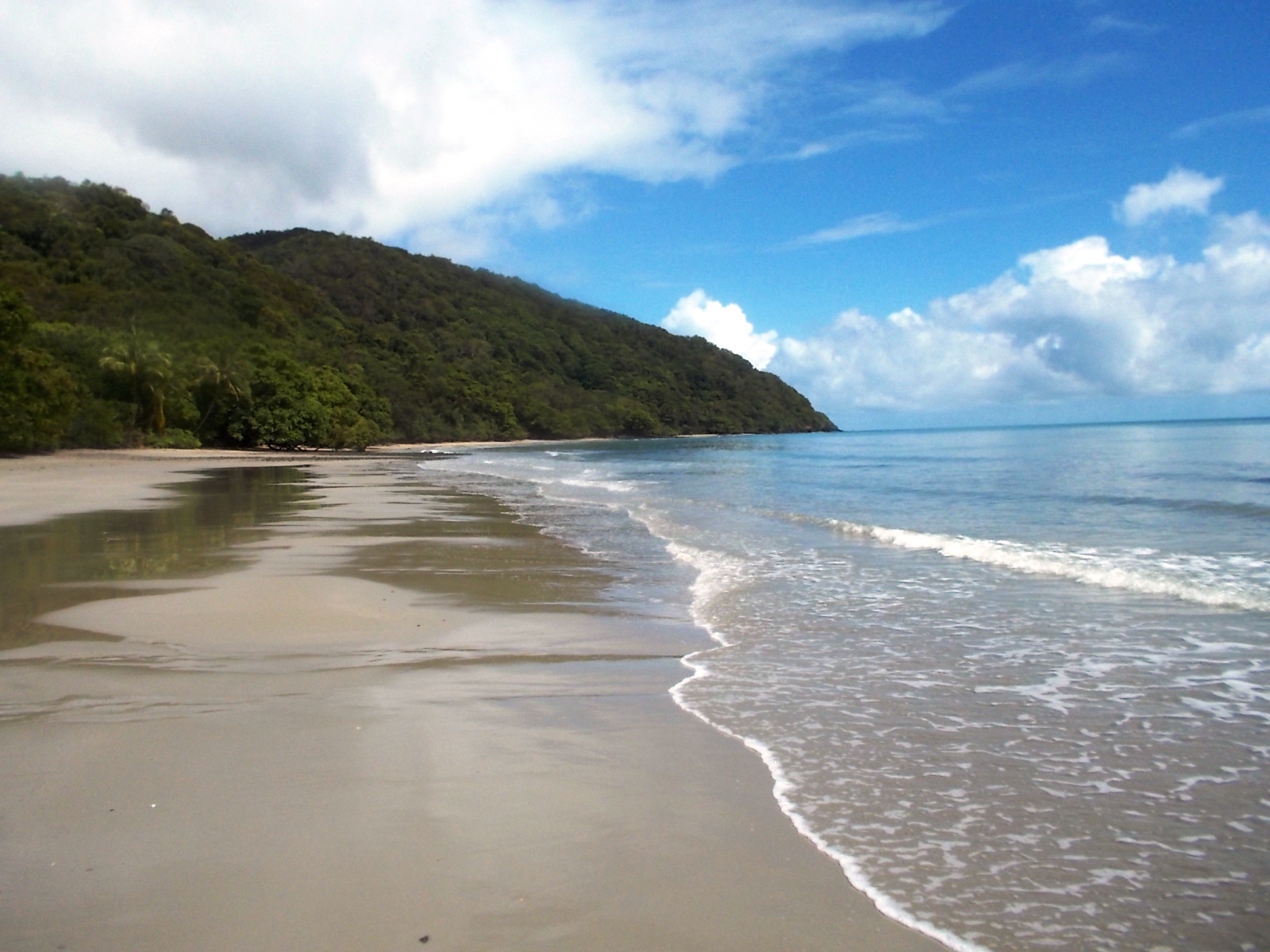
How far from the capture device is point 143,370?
51.3 m

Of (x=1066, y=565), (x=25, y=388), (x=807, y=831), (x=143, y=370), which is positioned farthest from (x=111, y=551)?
(x=143, y=370)

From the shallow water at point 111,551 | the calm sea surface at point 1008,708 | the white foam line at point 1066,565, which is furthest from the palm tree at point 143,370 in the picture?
the white foam line at point 1066,565

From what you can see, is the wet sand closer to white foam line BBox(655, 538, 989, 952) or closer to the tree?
white foam line BBox(655, 538, 989, 952)

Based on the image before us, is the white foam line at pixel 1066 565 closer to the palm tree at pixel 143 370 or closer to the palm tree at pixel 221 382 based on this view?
the palm tree at pixel 143 370

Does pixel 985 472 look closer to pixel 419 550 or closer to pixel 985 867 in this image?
pixel 419 550

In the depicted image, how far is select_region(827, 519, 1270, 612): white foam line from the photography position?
30.6 ft

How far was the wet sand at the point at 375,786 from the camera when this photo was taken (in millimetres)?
Answer: 2971

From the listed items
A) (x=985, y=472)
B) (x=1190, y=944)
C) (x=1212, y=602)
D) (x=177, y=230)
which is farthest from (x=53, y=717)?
(x=177, y=230)

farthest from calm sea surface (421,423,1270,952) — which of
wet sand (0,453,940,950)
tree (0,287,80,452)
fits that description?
tree (0,287,80,452)

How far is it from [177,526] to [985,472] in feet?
98.2

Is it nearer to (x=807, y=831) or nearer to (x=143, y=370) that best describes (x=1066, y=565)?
(x=807, y=831)

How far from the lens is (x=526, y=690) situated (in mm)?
5828

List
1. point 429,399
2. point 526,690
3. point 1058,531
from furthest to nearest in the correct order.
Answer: point 429,399 < point 1058,531 < point 526,690

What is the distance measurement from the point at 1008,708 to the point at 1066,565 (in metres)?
6.91
